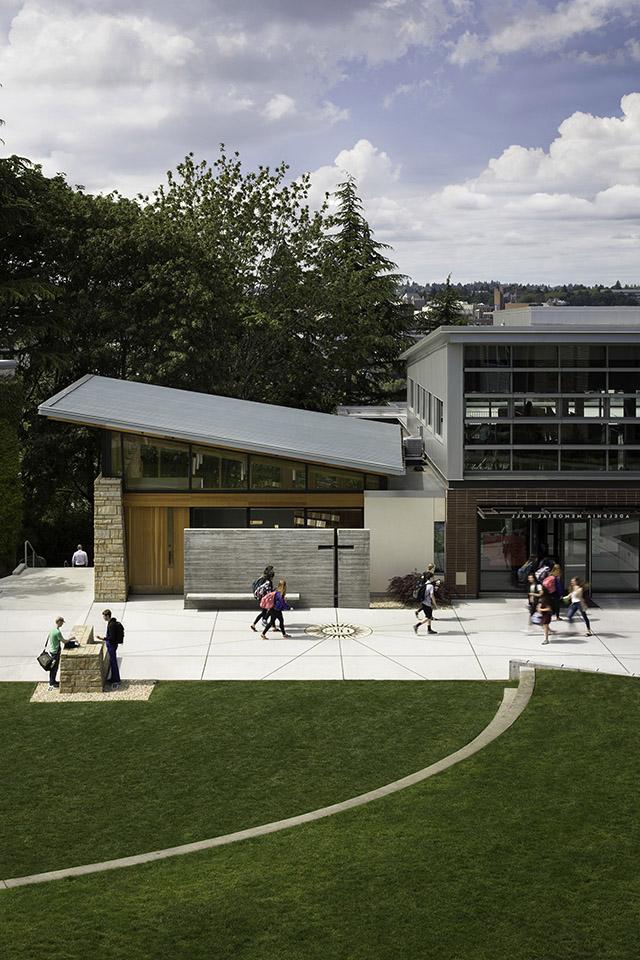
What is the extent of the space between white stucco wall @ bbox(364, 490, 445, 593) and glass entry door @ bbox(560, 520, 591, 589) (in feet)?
11.6

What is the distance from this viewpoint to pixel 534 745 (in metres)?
17.5

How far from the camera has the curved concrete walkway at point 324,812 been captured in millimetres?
13250

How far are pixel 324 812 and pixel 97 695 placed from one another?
286 inches

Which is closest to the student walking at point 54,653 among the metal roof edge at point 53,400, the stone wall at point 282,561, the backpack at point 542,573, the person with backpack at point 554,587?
the stone wall at point 282,561

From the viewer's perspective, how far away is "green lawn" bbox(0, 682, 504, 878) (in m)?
14.7

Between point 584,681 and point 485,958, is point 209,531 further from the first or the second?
point 485,958

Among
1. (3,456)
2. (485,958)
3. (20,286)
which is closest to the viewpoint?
(485,958)

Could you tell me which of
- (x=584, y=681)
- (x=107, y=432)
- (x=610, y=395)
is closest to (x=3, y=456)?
(x=107, y=432)

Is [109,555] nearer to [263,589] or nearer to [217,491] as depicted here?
[217,491]

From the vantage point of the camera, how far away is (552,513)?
29.3 metres

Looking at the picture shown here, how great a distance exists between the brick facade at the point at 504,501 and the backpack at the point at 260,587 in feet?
19.1

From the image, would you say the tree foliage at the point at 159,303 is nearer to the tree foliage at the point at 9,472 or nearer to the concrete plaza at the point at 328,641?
the tree foliage at the point at 9,472

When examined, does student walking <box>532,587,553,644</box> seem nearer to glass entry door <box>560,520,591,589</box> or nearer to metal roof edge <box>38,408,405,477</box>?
glass entry door <box>560,520,591,589</box>

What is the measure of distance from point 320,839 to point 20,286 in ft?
109
